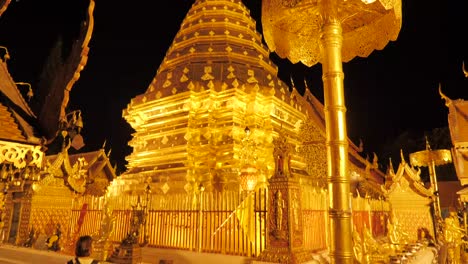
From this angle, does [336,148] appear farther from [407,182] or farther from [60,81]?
[407,182]

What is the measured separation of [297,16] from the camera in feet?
16.7

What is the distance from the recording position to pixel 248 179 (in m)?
8.52

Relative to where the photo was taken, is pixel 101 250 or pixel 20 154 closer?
pixel 20 154

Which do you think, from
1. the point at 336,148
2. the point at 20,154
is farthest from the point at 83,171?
the point at 336,148

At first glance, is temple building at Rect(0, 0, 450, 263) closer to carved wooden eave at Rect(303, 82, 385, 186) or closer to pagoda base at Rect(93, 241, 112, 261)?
pagoda base at Rect(93, 241, 112, 261)

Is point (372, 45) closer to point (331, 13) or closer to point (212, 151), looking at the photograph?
point (331, 13)

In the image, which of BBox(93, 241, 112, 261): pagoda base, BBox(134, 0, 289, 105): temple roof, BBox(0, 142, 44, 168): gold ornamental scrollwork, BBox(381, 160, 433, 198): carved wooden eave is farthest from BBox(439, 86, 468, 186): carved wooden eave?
BBox(0, 142, 44, 168): gold ornamental scrollwork

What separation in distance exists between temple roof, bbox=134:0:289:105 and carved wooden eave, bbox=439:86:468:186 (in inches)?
386

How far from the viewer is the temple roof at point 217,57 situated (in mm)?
10914

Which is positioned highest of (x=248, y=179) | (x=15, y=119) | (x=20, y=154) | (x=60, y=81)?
(x=60, y=81)

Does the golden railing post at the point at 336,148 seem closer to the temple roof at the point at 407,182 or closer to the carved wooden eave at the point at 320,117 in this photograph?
the temple roof at the point at 407,182

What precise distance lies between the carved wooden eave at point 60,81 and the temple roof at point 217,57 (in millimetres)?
6870

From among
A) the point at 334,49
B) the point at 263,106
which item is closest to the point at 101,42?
the point at 263,106

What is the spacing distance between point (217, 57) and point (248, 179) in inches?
210
